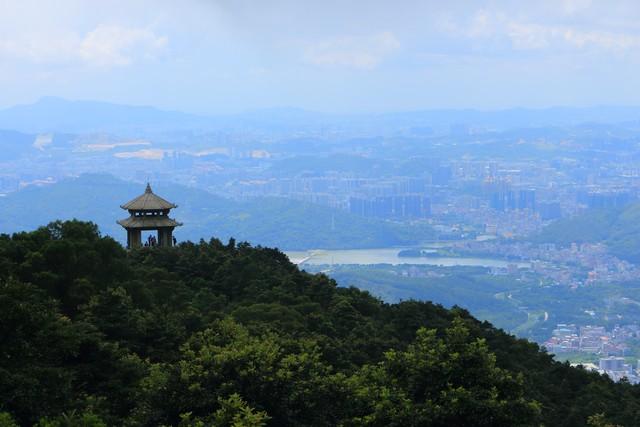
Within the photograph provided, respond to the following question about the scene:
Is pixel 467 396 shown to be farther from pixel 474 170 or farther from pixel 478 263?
pixel 474 170

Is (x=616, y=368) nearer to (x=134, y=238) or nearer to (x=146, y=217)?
(x=134, y=238)

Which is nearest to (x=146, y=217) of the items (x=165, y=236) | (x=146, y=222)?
(x=146, y=222)

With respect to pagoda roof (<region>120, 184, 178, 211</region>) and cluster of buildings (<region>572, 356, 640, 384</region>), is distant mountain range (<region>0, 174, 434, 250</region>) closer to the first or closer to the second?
cluster of buildings (<region>572, 356, 640, 384</region>)

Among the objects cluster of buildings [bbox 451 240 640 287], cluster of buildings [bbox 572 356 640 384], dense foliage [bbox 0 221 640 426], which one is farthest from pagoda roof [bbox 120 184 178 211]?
cluster of buildings [bbox 451 240 640 287]

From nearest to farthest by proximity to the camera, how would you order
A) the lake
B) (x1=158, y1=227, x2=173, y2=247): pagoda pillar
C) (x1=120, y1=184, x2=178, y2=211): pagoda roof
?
(x1=120, y1=184, x2=178, y2=211): pagoda roof → (x1=158, y1=227, x2=173, y2=247): pagoda pillar → the lake

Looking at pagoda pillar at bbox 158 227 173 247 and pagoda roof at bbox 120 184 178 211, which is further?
pagoda pillar at bbox 158 227 173 247

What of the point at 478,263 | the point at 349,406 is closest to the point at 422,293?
the point at 478,263
